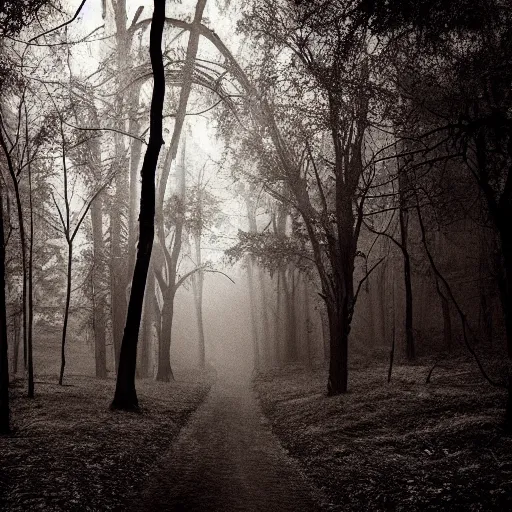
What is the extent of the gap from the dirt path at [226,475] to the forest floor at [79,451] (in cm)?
31

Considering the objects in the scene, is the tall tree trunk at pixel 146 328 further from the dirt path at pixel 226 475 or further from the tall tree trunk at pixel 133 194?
the dirt path at pixel 226 475

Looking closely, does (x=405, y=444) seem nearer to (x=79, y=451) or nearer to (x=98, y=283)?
(x=79, y=451)


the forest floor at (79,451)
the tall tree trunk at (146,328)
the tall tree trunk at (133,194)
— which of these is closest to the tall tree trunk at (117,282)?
the tall tree trunk at (146,328)

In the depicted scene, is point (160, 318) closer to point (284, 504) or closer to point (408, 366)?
point (408, 366)

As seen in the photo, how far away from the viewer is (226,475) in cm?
593

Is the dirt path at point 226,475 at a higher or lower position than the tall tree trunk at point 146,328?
lower

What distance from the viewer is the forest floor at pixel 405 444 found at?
183 inches

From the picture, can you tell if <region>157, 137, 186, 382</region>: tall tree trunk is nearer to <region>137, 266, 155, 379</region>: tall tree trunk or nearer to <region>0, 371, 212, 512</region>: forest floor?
<region>137, 266, 155, 379</region>: tall tree trunk

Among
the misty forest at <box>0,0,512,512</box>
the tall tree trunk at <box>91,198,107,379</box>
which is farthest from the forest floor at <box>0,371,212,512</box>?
the tall tree trunk at <box>91,198,107,379</box>

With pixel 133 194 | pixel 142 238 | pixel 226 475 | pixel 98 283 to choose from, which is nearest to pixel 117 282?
pixel 98 283

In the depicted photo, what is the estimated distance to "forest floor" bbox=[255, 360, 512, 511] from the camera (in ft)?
15.3

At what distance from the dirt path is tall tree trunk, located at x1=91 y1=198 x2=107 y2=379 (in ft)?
38.4

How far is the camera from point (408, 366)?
16016 mm

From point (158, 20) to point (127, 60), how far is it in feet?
19.0
